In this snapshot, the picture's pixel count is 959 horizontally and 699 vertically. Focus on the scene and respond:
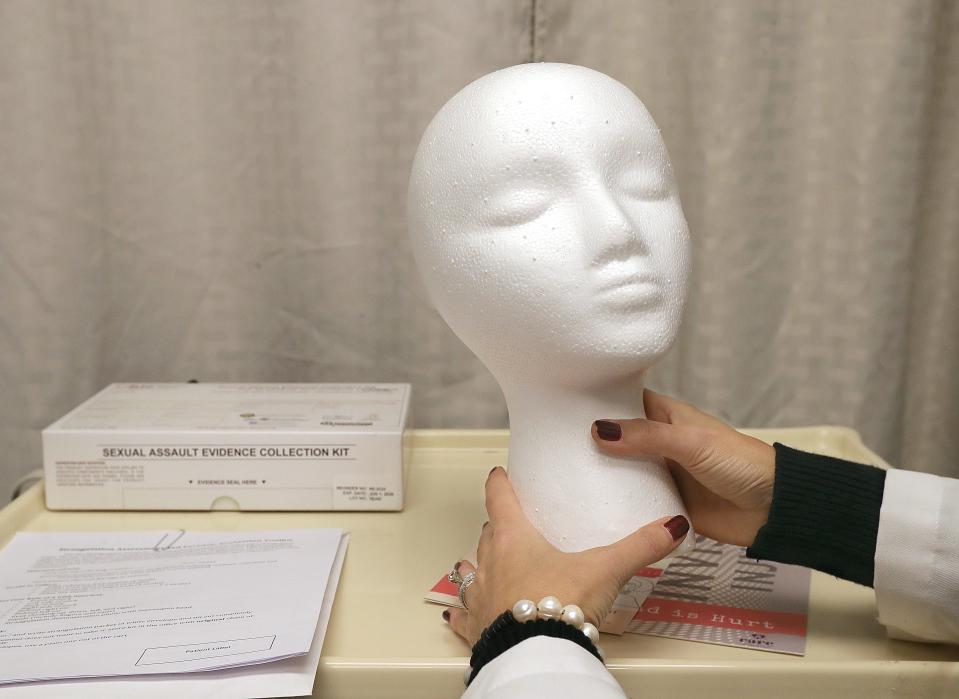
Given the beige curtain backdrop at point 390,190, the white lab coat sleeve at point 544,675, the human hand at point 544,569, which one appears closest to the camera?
the white lab coat sleeve at point 544,675

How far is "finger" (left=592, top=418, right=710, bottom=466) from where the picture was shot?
78 cm

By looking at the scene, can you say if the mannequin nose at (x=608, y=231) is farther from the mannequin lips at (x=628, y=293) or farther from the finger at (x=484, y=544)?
the finger at (x=484, y=544)

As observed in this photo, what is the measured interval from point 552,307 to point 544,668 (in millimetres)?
289

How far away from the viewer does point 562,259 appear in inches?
28.5

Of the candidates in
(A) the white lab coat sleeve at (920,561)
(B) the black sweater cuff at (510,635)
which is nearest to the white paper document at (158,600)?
(B) the black sweater cuff at (510,635)

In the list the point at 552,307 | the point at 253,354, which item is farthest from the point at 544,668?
the point at 253,354

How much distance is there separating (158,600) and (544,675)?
40 centimetres

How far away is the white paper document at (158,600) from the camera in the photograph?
690 millimetres

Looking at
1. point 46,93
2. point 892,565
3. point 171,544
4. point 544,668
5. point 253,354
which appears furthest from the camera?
point 253,354

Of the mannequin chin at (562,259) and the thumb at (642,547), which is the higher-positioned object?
the mannequin chin at (562,259)

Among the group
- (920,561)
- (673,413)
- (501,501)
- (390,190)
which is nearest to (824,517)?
(920,561)

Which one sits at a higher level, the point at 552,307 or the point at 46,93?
the point at 46,93

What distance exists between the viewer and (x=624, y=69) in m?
1.27

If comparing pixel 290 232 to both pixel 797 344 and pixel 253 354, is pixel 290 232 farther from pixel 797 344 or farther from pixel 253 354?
pixel 797 344
